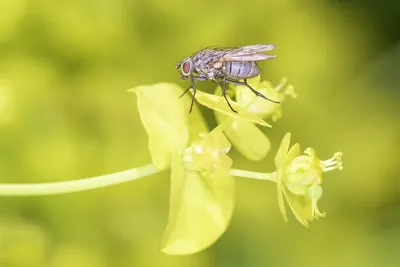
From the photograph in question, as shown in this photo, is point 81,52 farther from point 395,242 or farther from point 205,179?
point 395,242

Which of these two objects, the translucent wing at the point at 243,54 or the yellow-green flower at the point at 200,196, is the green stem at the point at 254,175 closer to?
the yellow-green flower at the point at 200,196

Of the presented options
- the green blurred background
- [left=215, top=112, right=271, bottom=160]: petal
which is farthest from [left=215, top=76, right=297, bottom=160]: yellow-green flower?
the green blurred background

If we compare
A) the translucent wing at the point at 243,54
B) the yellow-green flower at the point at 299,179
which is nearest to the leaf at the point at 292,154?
the yellow-green flower at the point at 299,179

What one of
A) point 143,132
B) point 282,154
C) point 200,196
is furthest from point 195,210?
point 143,132

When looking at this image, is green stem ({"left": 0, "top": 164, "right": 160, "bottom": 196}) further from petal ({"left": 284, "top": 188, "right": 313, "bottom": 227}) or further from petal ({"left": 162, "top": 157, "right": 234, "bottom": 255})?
petal ({"left": 284, "top": 188, "right": 313, "bottom": 227})

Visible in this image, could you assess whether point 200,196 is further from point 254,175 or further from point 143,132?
point 143,132

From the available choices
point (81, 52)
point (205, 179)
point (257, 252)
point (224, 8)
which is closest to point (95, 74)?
point (81, 52)

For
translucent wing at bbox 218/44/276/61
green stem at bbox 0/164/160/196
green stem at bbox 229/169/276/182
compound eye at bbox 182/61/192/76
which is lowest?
green stem at bbox 0/164/160/196
